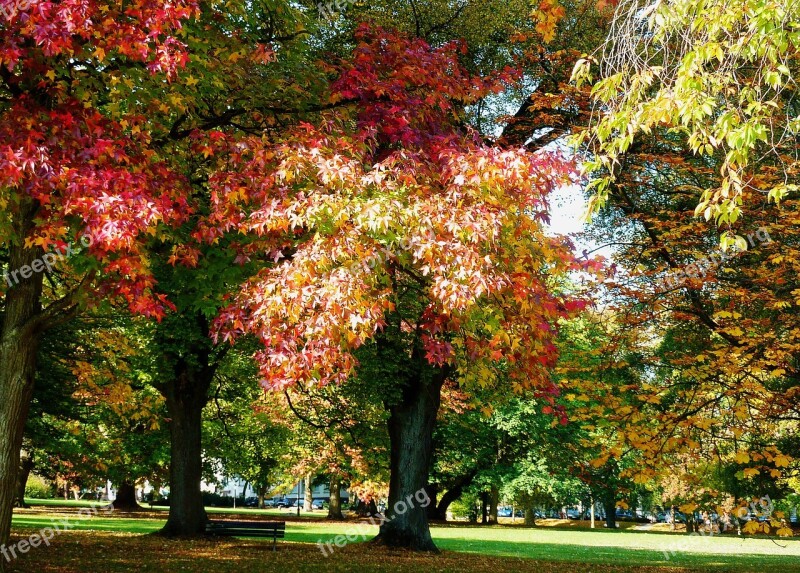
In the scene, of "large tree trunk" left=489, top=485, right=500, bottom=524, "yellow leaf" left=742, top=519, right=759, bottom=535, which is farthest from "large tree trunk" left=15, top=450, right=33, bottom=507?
"yellow leaf" left=742, top=519, right=759, bottom=535

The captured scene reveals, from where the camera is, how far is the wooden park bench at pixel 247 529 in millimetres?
19453

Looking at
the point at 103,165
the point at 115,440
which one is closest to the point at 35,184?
the point at 103,165

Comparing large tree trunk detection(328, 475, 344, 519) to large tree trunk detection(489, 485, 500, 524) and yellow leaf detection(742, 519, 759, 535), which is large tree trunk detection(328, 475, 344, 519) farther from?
yellow leaf detection(742, 519, 759, 535)

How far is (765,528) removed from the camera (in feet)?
34.0

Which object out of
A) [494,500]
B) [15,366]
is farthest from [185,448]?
[494,500]

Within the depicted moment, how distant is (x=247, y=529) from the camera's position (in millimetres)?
19469

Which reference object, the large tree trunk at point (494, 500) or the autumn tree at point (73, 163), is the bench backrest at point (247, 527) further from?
the large tree trunk at point (494, 500)

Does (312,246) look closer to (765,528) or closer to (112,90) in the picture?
(112,90)

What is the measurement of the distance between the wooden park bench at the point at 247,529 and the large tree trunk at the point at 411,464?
101 inches

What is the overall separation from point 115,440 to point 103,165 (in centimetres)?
2577

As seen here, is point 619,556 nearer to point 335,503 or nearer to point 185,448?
point 185,448

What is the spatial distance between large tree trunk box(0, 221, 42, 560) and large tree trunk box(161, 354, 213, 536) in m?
10.7

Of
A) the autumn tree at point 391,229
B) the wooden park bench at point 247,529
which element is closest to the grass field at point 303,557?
the wooden park bench at point 247,529

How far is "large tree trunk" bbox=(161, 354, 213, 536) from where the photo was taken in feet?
68.5
